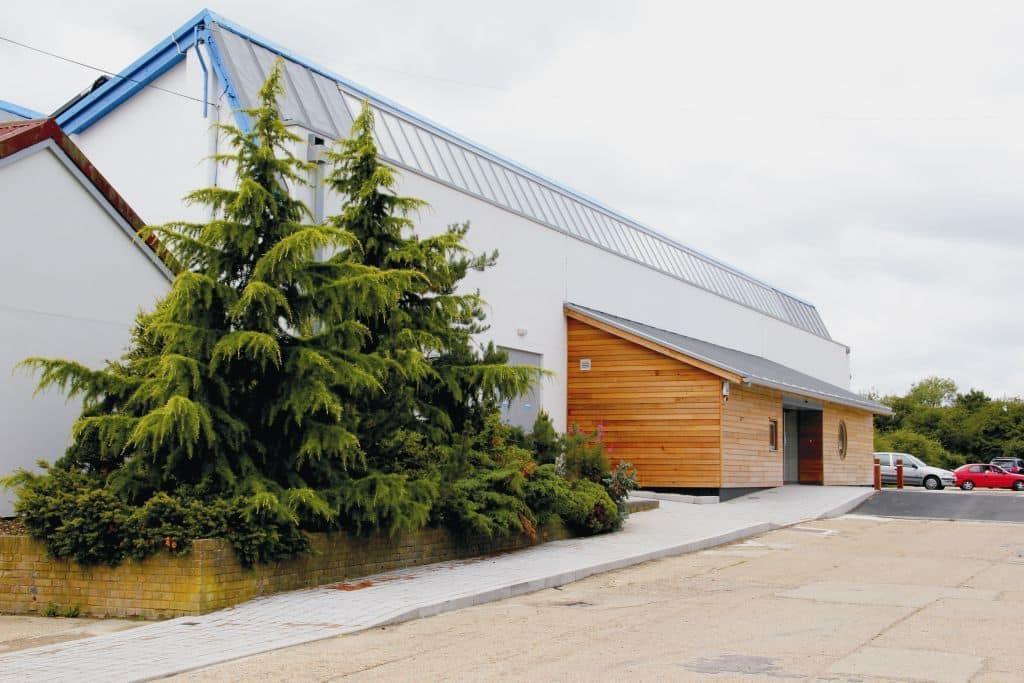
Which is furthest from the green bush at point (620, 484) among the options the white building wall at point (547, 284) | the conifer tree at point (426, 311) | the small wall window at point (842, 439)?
→ the small wall window at point (842, 439)

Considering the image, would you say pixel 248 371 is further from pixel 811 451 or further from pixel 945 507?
pixel 811 451

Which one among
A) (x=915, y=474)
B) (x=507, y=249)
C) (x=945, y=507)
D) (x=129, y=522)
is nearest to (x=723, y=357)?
(x=945, y=507)

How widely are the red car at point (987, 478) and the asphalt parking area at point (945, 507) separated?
16.4 m

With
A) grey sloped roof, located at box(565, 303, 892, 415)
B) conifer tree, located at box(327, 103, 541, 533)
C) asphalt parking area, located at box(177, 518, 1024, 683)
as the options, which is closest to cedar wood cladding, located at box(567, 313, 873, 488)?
grey sloped roof, located at box(565, 303, 892, 415)

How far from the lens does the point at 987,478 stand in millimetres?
45719

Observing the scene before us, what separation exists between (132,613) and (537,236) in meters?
16.0

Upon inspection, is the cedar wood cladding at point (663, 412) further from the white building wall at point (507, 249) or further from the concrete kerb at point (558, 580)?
the concrete kerb at point (558, 580)

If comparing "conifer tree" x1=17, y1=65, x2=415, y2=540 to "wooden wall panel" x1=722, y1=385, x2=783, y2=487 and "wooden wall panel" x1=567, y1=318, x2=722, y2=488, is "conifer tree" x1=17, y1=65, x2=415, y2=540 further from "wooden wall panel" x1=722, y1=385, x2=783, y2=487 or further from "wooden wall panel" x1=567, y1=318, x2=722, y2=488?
"wooden wall panel" x1=722, y1=385, x2=783, y2=487

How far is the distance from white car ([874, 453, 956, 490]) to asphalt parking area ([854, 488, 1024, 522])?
1481 cm

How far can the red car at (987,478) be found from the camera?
4531cm

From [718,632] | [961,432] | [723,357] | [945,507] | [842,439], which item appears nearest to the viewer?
[718,632]

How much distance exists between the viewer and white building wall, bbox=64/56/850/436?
19000 millimetres

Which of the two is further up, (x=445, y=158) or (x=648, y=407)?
(x=445, y=158)

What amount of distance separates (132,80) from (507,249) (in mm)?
8500
